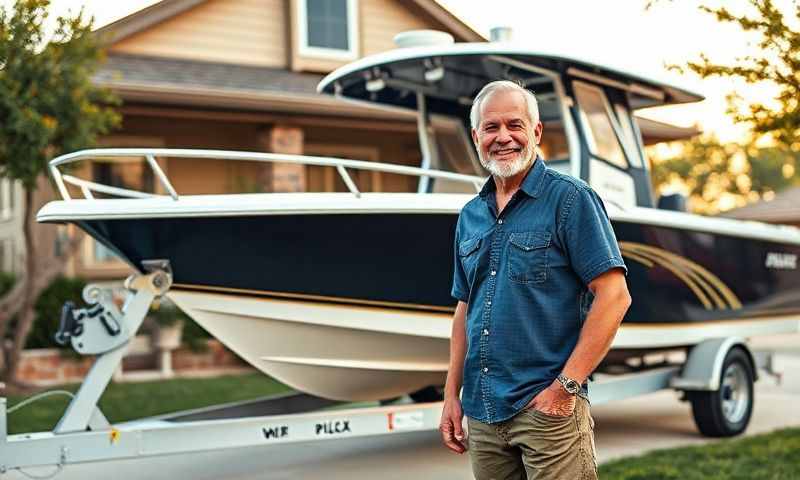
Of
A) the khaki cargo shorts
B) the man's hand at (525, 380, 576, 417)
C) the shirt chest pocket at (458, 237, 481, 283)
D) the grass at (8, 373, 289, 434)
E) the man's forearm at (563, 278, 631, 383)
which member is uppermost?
the shirt chest pocket at (458, 237, 481, 283)

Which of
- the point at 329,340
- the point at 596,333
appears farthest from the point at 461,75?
the point at 596,333

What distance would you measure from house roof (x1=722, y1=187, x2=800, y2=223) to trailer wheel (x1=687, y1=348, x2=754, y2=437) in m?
16.1

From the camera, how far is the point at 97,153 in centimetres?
473

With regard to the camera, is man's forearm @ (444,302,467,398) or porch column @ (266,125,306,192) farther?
porch column @ (266,125,306,192)

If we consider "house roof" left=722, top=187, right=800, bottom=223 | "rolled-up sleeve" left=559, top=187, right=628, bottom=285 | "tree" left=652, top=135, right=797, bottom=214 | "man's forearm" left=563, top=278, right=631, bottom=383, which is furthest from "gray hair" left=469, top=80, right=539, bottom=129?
"tree" left=652, top=135, right=797, bottom=214

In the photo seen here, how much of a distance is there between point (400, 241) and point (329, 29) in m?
9.10

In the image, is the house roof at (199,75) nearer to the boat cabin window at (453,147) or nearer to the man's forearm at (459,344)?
the boat cabin window at (453,147)

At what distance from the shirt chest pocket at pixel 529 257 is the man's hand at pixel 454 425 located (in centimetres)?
55

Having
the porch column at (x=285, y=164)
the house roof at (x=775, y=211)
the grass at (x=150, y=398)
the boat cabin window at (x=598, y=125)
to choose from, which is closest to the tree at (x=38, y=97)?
the grass at (x=150, y=398)

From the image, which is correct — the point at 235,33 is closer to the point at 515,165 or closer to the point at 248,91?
the point at 248,91

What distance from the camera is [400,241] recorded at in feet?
18.4

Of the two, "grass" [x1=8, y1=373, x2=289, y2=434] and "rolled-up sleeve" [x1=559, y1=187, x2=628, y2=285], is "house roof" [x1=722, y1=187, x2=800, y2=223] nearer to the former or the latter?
"grass" [x1=8, y1=373, x2=289, y2=434]

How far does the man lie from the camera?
2.65 meters

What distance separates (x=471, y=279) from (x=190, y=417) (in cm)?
317
